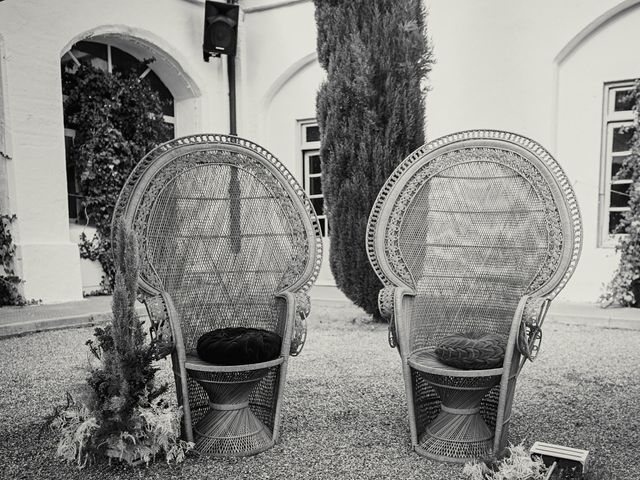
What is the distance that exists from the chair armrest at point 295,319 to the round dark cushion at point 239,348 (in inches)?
2.3

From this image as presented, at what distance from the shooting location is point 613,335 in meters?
3.94

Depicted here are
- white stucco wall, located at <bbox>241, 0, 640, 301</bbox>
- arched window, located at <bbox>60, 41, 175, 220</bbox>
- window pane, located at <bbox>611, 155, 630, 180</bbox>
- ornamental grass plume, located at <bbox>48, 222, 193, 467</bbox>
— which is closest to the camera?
ornamental grass plume, located at <bbox>48, 222, 193, 467</bbox>

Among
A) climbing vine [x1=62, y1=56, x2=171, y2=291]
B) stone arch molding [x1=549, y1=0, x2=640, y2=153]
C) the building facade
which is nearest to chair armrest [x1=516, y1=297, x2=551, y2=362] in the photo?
the building facade

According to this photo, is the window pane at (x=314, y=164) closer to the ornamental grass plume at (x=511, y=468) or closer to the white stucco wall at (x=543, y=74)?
the white stucco wall at (x=543, y=74)

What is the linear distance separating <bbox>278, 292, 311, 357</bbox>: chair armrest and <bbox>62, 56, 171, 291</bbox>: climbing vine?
13.5 ft

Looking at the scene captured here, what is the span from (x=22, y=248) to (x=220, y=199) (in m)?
3.41

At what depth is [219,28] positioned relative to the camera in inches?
249

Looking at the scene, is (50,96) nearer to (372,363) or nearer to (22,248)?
(22,248)

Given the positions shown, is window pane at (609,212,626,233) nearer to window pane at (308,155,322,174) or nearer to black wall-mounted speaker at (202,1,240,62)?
window pane at (308,155,322,174)

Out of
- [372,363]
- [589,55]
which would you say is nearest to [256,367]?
[372,363]

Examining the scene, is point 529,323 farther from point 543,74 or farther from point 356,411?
point 543,74

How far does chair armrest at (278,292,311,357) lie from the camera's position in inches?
80.4

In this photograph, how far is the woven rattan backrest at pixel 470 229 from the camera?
2141mm

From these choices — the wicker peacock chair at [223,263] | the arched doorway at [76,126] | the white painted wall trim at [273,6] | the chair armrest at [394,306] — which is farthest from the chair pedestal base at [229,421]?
the white painted wall trim at [273,6]
